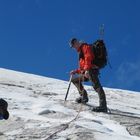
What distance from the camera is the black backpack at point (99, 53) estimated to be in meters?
13.7

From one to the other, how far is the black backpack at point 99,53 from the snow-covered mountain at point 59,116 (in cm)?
117

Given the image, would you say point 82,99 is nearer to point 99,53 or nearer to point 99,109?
point 99,109

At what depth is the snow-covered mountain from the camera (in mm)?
10023

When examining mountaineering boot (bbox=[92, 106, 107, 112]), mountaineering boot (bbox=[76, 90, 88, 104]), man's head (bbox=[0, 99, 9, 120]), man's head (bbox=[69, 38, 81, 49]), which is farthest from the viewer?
mountaineering boot (bbox=[76, 90, 88, 104])

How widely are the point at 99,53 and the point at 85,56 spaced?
14.0 inches

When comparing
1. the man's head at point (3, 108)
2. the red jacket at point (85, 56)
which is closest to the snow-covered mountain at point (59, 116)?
the man's head at point (3, 108)

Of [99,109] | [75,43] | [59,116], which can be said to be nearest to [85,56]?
[75,43]

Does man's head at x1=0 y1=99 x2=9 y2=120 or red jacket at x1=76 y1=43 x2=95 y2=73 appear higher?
red jacket at x1=76 y1=43 x2=95 y2=73

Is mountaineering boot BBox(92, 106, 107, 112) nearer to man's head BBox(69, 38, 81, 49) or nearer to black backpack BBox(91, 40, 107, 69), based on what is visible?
black backpack BBox(91, 40, 107, 69)

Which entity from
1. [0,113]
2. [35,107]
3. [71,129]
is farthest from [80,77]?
[0,113]

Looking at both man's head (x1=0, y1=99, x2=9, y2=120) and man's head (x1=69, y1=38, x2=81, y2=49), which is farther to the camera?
man's head (x1=69, y1=38, x2=81, y2=49)

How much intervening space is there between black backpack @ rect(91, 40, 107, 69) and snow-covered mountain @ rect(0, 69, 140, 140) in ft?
3.84

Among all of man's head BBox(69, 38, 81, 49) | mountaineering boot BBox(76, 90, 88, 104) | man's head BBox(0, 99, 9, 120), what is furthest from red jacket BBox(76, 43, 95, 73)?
man's head BBox(0, 99, 9, 120)

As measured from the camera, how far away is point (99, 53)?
13.8 m
